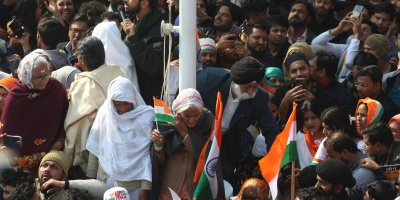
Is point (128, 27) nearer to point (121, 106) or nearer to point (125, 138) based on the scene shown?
point (121, 106)

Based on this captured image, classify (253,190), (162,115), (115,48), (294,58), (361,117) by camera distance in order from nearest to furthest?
(162,115) < (253,190) < (115,48) < (361,117) < (294,58)

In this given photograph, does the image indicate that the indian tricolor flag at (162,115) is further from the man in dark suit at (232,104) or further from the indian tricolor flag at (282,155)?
the indian tricolor flag at (282,155)

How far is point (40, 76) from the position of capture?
11125 millimetres

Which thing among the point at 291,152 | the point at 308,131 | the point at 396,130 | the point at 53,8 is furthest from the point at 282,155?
the point at 53,8

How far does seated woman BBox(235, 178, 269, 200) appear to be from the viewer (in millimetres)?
10789

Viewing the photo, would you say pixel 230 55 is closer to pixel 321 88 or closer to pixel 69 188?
pixel 321 88

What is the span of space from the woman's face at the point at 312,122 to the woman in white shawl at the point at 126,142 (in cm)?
165

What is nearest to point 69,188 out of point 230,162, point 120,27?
point 230,162

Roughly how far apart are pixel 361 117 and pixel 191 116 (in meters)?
2.01

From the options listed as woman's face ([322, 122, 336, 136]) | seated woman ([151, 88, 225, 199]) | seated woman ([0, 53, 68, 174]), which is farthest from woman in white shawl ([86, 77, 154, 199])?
woman's face ([322, 122, 336, 136])

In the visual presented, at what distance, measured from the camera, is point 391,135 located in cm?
1124

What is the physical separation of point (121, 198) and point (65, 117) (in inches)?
48.7

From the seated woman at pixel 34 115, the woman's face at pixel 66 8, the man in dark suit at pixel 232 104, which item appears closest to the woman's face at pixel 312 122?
the man in dark suit at pixel 232 104

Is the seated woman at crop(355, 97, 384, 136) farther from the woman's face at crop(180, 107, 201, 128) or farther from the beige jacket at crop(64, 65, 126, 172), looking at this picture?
the beige jacket at crop(64, 65, 126, 172)
